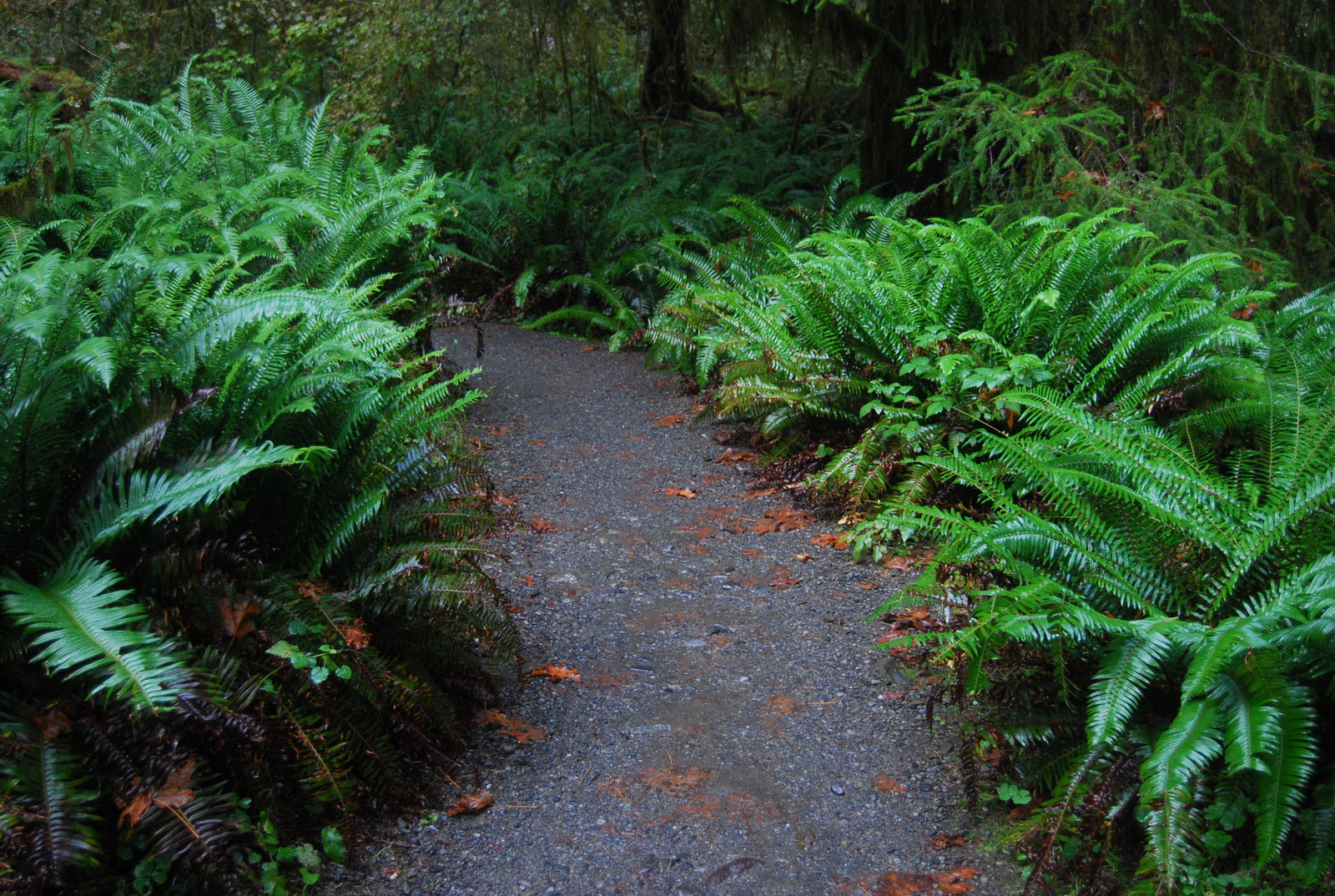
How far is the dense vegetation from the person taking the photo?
2.35 metres

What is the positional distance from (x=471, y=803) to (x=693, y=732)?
2.58 feet

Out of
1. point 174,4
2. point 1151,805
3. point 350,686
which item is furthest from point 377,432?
point 174,4

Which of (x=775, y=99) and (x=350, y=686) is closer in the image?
(x=350, y=686)

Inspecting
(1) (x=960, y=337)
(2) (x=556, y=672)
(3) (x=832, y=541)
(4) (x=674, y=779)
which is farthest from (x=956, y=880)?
(1) (x=960, y=337)

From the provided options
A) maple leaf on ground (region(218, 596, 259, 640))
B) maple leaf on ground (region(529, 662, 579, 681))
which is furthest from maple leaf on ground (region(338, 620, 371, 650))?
maple leaf on ground (region(529, 662, 579, 681))

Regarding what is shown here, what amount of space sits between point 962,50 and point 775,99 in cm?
731

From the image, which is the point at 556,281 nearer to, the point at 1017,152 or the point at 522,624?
the point at 1017,152

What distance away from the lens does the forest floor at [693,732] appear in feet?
8.49

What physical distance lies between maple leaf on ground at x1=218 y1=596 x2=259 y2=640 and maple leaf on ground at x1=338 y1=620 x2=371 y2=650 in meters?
0.24

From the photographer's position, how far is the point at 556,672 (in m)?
3.54

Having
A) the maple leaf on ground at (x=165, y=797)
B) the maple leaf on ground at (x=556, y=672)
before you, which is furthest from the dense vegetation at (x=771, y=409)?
the maple leaf on ground at (x=556, y=672)

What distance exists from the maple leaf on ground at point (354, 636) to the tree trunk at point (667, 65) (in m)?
8.96

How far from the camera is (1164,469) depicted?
307 centimetres

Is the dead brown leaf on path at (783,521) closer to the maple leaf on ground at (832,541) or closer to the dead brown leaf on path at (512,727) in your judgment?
the maple leaf on ground at (832,541)
